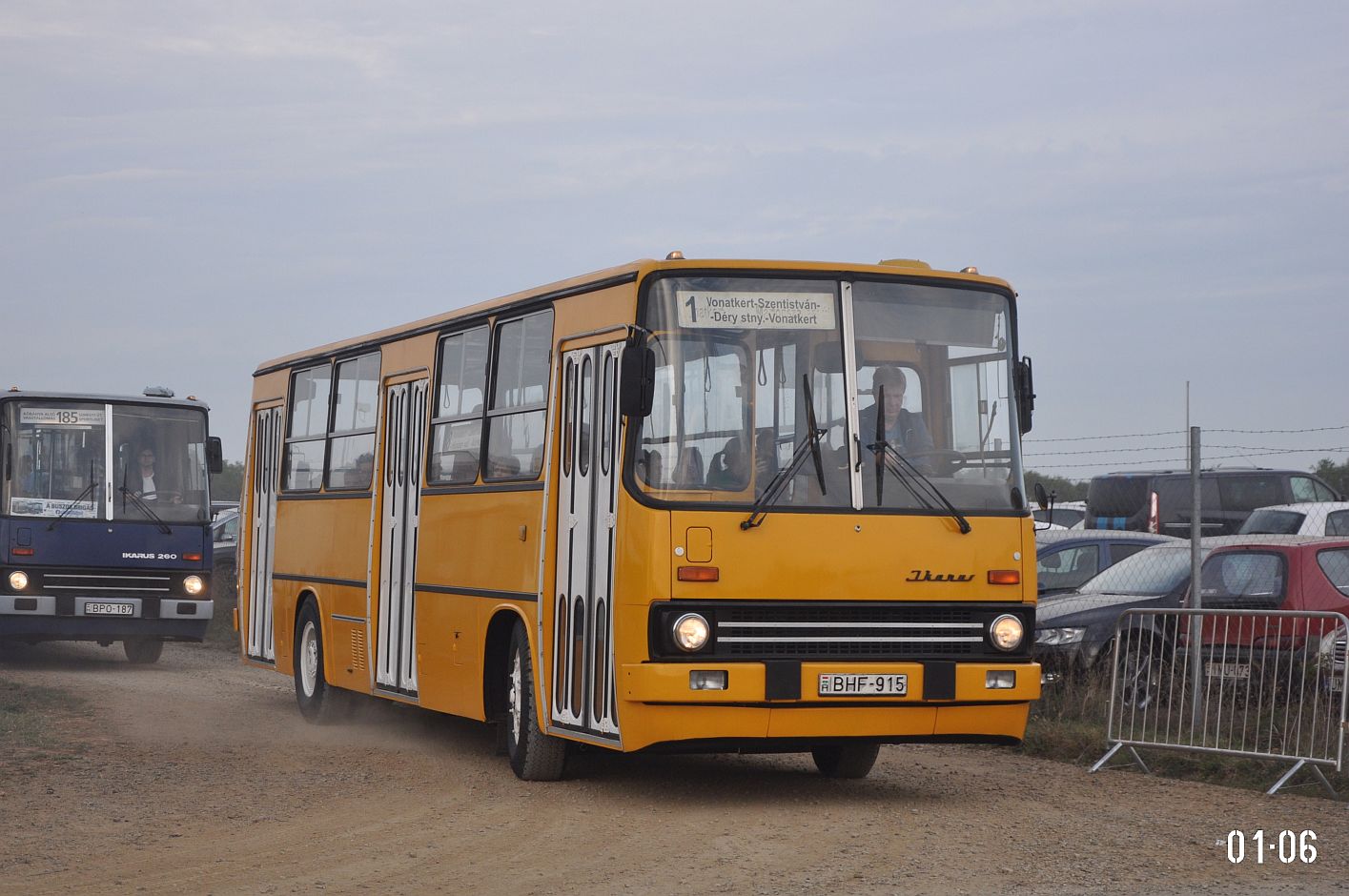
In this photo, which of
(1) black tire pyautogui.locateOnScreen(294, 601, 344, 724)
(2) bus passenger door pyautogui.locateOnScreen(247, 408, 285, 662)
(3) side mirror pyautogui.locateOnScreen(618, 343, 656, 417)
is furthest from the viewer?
(2) bus passenger door pyautogui.locateOnScreen(247, 408, 285, 662)

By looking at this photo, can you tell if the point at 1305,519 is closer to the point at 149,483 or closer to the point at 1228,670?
the point at 1228,670

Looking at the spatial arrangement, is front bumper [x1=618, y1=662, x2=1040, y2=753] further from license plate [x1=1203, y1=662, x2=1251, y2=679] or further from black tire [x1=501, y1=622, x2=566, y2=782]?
license plate [x1=1203, y1=662, x2=1251, y2=679]

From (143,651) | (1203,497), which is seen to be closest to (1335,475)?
(1203,497)

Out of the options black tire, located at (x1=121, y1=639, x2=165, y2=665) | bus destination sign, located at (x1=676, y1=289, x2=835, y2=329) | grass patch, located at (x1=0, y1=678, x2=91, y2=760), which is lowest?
grass patch, located at (x1=0, y1=678, x2=91, y2=760)

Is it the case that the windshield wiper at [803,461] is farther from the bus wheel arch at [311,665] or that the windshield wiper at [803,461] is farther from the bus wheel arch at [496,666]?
the bus wheel arch at [311,665]

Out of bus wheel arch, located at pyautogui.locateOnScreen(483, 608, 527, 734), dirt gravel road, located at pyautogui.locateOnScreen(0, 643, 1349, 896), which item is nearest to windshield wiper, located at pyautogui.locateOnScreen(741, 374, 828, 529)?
dirt gravel road, located at pyautogui.locateOnScreen(0, 643, 1349, 896)

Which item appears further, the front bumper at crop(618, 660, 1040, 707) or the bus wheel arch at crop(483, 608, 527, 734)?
the bus wheel arch at crop(483, 608, 527, 734)

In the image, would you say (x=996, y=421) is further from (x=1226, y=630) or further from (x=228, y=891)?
(x=228, y=891)

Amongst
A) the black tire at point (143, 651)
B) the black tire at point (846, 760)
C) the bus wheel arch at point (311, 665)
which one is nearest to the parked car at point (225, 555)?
the black tire at point (143, 651)

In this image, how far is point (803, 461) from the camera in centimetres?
1053

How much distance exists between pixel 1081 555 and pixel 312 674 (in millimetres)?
8154

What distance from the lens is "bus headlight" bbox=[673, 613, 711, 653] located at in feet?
33.5

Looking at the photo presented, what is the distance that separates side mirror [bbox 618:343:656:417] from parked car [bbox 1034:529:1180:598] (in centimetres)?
1029

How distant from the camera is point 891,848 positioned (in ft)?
30.6
